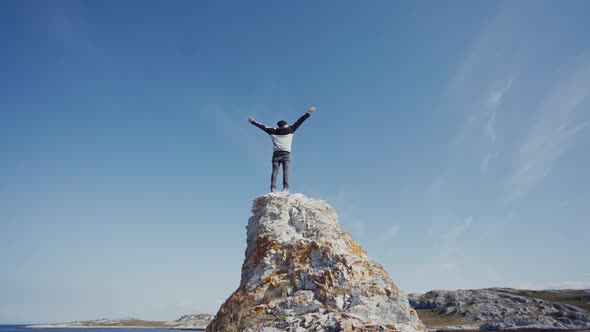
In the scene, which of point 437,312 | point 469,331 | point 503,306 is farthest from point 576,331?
point 437,312

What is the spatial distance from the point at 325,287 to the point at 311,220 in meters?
3.38

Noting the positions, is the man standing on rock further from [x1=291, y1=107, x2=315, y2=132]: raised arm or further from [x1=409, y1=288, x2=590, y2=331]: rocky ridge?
[x1=409, y1=288, x2=590, y2=331]: rocky ridge

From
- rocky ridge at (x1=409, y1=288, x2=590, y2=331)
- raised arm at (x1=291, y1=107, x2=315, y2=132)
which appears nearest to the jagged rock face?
raised arm at (x1=291, y1=107, x2=315, y2=132)

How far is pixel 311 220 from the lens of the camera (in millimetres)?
12305

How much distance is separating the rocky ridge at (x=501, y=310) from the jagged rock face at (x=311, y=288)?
122 meters

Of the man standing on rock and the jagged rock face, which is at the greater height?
the man standing on rock

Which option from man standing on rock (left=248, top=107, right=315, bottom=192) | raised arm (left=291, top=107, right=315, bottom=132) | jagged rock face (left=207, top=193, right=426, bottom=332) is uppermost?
raised arm (left=291, top=107, right=315, bottom=132)

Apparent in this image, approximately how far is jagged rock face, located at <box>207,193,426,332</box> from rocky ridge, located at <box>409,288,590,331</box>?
399 ft

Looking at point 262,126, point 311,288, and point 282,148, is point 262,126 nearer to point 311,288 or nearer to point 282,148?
point 282,148

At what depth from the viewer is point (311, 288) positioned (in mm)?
9461

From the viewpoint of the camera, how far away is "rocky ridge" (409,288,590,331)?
107688mm

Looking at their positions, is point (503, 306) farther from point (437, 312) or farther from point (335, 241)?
point (335, 241)

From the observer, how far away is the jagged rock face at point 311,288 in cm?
845

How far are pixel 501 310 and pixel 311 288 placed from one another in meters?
148
